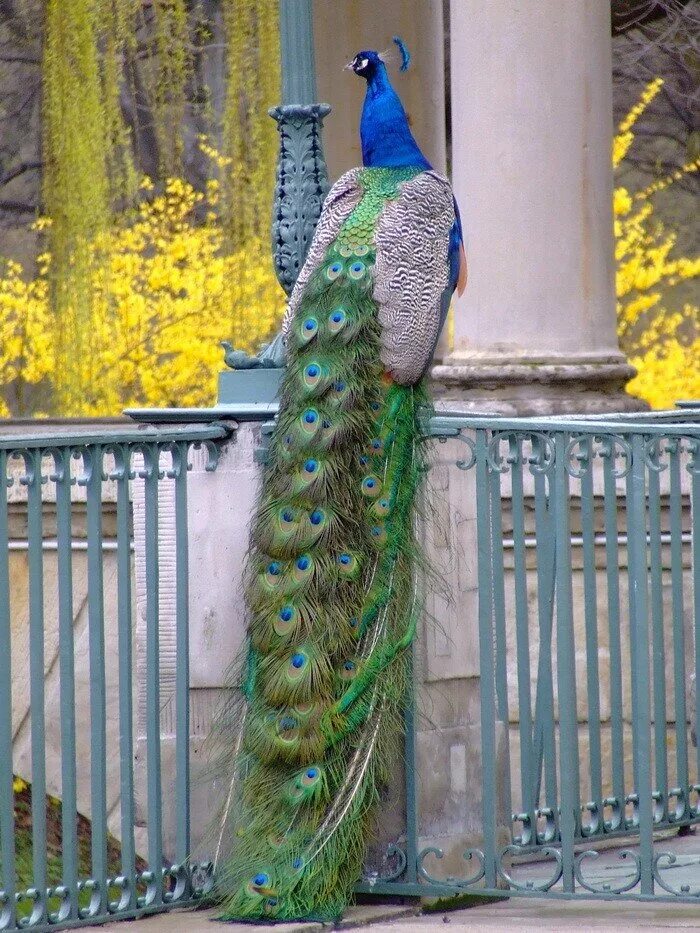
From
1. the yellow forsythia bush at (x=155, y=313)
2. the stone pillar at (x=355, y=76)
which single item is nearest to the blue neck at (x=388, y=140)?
the stone pillar at (x=355, y=76)

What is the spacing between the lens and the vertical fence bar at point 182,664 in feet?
16.2

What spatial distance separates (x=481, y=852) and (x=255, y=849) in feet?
2.34

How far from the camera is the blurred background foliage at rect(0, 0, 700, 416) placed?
11.7m

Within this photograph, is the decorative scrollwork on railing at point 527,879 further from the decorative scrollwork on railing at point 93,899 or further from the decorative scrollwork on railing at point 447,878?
the decorative scrollwork on railing at point 93,899

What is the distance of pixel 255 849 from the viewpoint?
467 centimetres

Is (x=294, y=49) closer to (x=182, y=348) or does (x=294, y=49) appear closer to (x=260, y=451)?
(x=260, y=451)

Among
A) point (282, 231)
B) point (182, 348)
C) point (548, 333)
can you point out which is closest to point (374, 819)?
point (282, 231)

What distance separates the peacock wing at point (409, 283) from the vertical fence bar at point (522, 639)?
39 cm

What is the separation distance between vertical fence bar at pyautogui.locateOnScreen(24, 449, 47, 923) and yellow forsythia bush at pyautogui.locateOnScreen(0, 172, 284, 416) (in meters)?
8.64

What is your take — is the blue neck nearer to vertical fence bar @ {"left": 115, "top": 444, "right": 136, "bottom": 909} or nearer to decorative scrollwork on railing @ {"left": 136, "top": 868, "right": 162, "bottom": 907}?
vertical fence bar @ {"left": 115, "top": 444, "right": 136, "bottom": 909}

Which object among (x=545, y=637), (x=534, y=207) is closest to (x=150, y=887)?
(x=545, y=637)

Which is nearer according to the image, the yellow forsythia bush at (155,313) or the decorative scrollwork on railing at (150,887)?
the decorative scrollwork on railing at (150,887)

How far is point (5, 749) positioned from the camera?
4426mm

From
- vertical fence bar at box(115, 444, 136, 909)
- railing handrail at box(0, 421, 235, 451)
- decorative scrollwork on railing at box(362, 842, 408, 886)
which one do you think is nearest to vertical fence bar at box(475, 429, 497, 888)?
decorative scrollwork on railing at box(362, 842, 408, 886)
